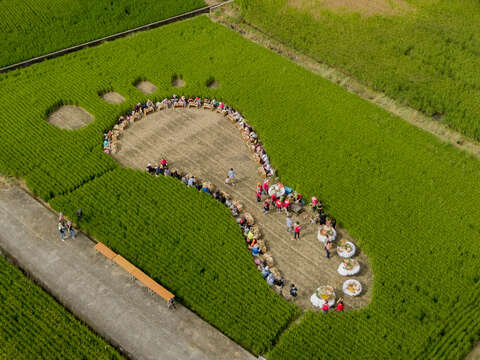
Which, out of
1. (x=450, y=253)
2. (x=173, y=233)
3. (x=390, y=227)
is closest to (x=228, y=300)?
(x=173, y=233)

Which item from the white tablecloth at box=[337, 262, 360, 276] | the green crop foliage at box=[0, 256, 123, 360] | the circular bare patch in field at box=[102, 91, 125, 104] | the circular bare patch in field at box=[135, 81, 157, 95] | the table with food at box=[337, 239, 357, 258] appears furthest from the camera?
the circular bare patch in field at box=[135, 81, 157, 95]

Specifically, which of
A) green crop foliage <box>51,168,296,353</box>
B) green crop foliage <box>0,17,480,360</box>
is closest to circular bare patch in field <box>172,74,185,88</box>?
green crop foliage <box>0,17,480,360</box>

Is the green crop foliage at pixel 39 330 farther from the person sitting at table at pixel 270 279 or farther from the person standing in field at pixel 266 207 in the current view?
the person standing in field at pixel 266 207

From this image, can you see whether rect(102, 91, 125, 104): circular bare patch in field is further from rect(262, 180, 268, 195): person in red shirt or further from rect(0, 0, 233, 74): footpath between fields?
rect(262, 180, 268, 195): person in red shirt

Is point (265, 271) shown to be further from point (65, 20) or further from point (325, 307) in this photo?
point (65, 20)

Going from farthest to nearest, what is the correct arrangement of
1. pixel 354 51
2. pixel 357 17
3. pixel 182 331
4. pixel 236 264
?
pixel 357 17 → pixel 354 51 → pixel 236 264 → pixel 182 331

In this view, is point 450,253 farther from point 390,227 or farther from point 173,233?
point 173,233
